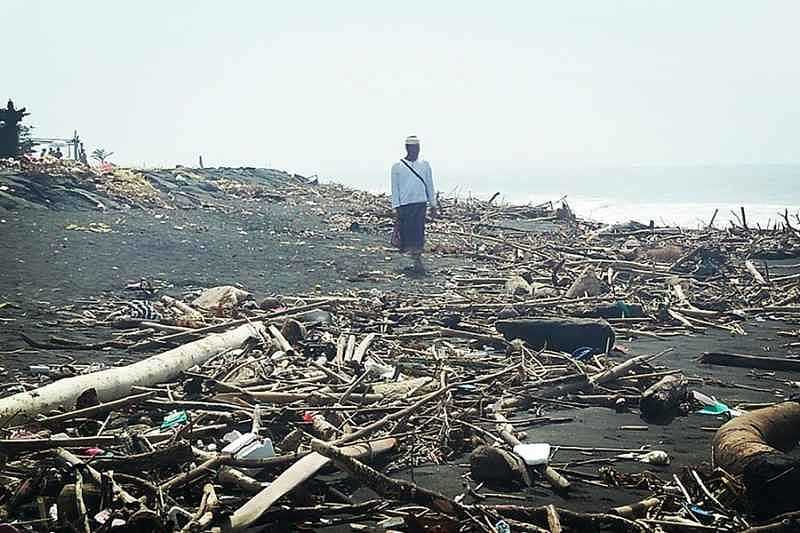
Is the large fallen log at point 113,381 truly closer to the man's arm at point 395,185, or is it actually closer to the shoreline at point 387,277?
the shoreline at point 387,277

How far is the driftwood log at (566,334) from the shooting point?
8.21 m

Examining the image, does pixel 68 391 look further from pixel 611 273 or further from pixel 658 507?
pixel 611 273

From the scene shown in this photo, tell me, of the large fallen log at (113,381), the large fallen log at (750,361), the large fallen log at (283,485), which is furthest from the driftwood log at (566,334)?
the large fallen log at (283,485)

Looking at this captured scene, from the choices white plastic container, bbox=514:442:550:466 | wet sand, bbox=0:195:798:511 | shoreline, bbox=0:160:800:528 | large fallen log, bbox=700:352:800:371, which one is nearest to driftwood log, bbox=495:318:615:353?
shoreline, bbox=0:160:800:528

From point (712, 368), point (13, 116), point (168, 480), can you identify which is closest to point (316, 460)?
point (168, 480)

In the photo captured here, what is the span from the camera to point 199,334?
8.25m

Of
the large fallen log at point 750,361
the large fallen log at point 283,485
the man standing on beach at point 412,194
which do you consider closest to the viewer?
the large fallen log at point 283,485

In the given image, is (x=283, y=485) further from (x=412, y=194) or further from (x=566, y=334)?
(x=412, y=194)

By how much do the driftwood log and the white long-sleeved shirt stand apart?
643cm

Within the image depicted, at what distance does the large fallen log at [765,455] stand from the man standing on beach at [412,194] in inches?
372

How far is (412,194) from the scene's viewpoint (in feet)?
47.8

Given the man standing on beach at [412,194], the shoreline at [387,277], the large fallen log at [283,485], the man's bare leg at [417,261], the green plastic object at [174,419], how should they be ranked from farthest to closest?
the man's bare leg at [417,261], the man standing on beach at [412,194], the shoreline at [387,277], the green plastic object at [174,419], the large fallen log at [283,485]

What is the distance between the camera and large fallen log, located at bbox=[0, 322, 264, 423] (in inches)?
220

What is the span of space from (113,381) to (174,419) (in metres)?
0.77
